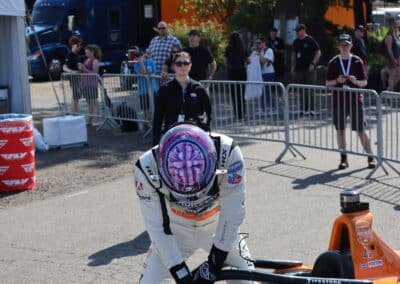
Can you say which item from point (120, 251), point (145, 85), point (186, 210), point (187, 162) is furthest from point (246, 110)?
point (187, 162)

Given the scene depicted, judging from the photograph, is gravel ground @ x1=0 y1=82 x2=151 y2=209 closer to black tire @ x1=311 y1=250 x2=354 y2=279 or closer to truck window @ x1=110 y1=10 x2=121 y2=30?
black tire @ x1=311 y1=250 x2=354 y2=279

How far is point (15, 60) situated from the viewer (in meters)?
13.2

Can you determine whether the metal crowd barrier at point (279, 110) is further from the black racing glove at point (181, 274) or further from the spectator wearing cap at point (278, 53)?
the black racing glove at point (181, 274)

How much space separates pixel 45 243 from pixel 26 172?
8.18ft

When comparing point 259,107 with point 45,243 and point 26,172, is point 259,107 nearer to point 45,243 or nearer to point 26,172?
point 26,172

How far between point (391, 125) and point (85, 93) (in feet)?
24.2

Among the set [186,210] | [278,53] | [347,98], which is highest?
[278,53]

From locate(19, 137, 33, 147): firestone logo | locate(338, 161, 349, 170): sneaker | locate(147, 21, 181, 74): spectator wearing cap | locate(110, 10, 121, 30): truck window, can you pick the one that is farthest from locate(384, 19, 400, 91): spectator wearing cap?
locate(110, 10, 121, 30): truck window

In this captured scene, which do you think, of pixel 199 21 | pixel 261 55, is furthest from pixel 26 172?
pixel 199 21

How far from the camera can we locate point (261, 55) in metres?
16.0

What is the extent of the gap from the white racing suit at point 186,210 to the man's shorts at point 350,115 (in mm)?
6417

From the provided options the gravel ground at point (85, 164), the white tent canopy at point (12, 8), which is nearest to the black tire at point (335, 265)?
the gravel ground at point (85, 164)

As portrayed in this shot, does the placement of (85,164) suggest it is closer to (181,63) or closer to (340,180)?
(340,180)

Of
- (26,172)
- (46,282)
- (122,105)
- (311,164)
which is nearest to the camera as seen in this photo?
(46,282)
